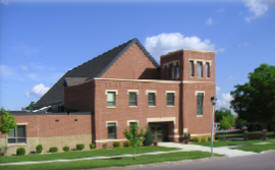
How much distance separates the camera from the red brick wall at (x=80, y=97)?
108 ft

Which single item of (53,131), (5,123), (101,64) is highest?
(101,64)

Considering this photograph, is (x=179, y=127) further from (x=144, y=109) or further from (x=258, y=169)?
(x=258, y=169)

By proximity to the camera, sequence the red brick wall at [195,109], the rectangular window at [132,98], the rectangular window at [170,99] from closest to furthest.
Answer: the rectangular window at [132,98] < the rectangular window at [170,99] < the red brick wall at [195,109]

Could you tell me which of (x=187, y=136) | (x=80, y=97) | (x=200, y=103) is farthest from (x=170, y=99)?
(x=80, y=97)

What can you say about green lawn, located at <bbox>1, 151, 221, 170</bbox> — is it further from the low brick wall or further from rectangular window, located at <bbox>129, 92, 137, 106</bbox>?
rectangular window, located at <bbox>129, 92, 137, 106</bbox>

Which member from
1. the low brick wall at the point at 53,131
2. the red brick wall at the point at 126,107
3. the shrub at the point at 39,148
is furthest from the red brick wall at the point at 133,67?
the shrub at the point at 39,148

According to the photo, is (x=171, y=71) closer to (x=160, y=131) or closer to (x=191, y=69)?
(x=191, y=69)

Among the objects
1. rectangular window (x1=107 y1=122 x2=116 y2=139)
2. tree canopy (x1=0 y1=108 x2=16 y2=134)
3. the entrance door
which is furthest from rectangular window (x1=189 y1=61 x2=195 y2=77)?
tree canopy (x1=0 y1=108 x2=16 y2=134)

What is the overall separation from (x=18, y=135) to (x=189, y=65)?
20.2 m

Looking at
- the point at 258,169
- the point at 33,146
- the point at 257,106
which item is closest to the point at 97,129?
the point at 33,146

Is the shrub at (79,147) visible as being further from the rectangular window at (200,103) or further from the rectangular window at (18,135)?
the rectangular window at (200,103)

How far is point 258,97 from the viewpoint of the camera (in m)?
46.3

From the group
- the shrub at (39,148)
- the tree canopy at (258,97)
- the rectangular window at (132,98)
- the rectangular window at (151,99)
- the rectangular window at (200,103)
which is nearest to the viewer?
the shrub at (39,148)

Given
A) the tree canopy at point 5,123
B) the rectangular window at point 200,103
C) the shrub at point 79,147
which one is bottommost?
the shrub at point 79,147
